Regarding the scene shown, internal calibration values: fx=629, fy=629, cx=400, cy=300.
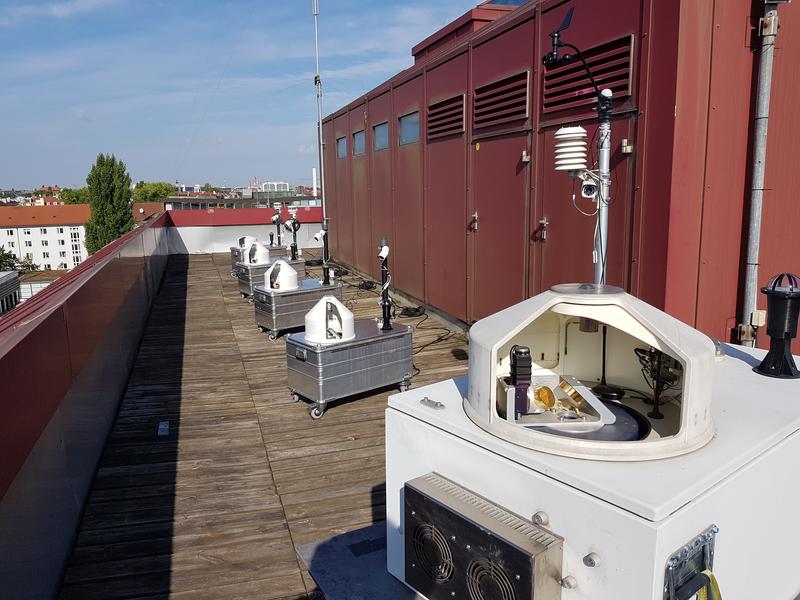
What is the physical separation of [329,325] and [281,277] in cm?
349

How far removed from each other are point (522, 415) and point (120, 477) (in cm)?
390

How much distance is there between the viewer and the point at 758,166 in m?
5.86

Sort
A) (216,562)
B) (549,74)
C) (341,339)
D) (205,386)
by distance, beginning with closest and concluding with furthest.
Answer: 1. (216,562)
2. (341,339)
3. (549,74)
4. (205,386)

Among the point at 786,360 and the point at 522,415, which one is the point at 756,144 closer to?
the point at 786,360

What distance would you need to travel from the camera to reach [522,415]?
9.51 ft

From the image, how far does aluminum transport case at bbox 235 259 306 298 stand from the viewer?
1285cm

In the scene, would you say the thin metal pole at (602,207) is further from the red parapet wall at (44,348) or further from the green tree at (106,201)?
the green tree at (106,201)

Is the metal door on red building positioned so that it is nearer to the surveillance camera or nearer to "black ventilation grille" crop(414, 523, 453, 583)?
the surveillance camera

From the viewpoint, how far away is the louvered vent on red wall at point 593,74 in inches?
237

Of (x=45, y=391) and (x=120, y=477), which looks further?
(x=120, y=477)

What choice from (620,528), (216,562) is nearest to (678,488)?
(620,528)

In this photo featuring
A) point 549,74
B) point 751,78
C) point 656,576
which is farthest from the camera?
point 549,74

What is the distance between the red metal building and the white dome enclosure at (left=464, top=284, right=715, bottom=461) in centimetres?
241

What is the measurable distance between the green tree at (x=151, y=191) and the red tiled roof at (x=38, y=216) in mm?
27634
